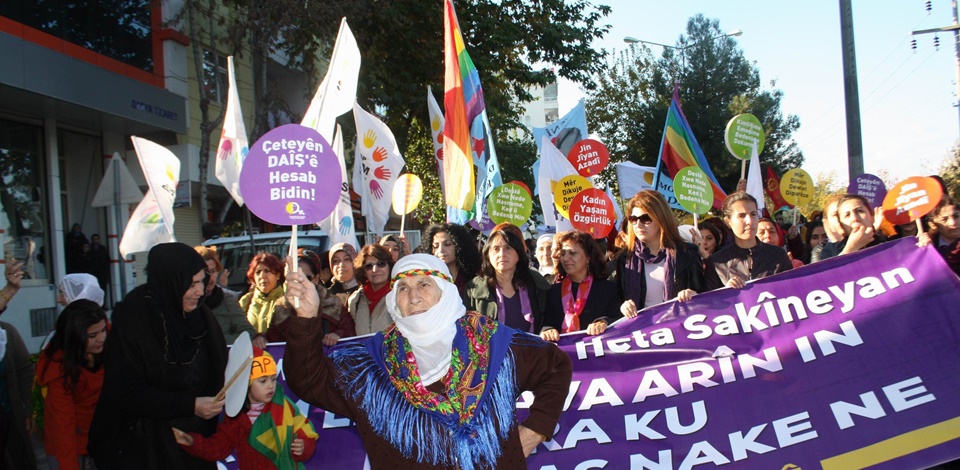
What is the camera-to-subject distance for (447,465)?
250cm

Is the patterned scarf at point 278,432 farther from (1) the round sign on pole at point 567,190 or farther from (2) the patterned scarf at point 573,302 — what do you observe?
(1) the round sign on pole at point 567,190

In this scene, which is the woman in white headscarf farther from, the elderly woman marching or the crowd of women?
the elderly woman marching

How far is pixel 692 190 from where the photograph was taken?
7.24 m

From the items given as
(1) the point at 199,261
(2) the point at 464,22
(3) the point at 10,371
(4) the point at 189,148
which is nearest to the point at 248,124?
(4) the point at 189,148

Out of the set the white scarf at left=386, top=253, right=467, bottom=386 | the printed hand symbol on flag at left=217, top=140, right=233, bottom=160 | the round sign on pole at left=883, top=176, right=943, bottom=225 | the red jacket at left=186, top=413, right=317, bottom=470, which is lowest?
the red jacket at left=186, top=413, right=317, bottom=470

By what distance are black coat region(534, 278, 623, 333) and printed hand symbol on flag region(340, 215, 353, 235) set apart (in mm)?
3567

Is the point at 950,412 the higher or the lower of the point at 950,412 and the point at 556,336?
the lower

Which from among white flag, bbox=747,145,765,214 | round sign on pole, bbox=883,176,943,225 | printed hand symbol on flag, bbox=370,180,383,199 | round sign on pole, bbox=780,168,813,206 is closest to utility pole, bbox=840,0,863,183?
white flag, bbox=747,145,765,214

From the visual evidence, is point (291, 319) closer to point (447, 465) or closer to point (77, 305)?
point (447, 465)

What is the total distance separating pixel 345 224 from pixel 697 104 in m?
26.5

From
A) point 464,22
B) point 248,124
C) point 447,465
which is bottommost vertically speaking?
point 447,465

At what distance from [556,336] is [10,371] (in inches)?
128

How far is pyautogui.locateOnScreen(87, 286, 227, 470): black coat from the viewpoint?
304cm

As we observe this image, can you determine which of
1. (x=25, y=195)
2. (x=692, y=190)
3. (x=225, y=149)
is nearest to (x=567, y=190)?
(x=692, y=190)
